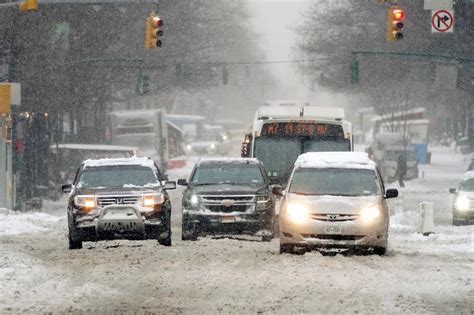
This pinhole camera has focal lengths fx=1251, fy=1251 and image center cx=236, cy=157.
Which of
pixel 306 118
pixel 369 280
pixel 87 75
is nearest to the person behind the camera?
pixel 369 280

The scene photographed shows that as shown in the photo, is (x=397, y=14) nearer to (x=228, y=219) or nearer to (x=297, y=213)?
(x=228, y=219)

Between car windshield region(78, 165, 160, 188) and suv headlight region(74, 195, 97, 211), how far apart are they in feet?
2.54

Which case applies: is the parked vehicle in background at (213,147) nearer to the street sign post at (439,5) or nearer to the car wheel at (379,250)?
the street sign post at (439,5)

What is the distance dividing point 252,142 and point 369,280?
1281 centimetres

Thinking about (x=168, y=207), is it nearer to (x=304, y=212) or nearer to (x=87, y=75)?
(x=304, y=212)

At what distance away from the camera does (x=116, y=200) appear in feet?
73.2

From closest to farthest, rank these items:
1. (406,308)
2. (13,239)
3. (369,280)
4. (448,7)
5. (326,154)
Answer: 1. (406,308)
2. (369,280)
3. (326,154)
4. (13,239)
5. (448,7)

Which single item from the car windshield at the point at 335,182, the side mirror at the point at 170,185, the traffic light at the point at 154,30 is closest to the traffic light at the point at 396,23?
the traffic light at the point at 154,30

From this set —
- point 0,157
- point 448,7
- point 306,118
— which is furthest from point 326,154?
point 448,7

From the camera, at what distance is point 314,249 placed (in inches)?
834

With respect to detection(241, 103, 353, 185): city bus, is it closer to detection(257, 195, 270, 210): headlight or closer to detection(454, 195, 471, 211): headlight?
detection(257, 195, 270, 210): headlight

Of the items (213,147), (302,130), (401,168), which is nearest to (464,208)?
(302,130)

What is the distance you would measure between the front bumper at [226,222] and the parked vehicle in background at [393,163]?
137ft

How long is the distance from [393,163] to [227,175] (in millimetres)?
42104
